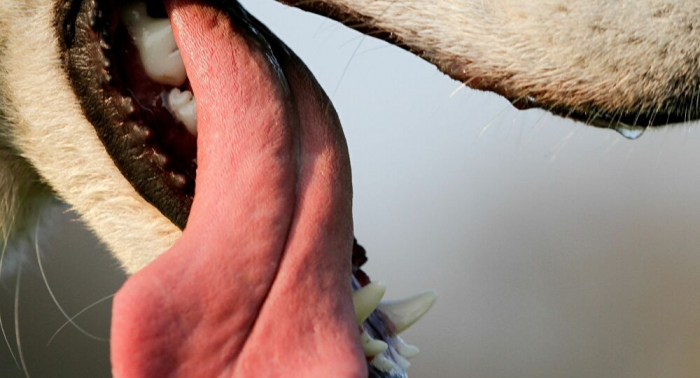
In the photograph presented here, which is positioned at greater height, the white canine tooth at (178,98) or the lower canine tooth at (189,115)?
the white canine tooth at (178,98)

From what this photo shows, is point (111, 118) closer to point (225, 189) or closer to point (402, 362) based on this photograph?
point (225, 189)

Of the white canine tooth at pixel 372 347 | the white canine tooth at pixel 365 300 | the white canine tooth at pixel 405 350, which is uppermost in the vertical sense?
the white canine tooth at pixel 365 300

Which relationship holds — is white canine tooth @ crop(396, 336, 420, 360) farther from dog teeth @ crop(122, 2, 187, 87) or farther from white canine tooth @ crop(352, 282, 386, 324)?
dog teeth @ crop(122, 2, 187, 87)

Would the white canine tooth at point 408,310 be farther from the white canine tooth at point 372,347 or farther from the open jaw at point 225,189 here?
the white canine tooth at point 372,347

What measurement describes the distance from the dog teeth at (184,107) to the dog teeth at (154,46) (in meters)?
0.01

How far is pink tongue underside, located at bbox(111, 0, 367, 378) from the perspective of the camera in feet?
2.94

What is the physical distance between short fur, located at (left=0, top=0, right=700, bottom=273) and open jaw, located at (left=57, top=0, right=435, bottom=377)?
4cm

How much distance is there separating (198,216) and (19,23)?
334 mm

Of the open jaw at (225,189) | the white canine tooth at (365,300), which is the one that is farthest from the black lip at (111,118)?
the white canine tooth at (365,300)

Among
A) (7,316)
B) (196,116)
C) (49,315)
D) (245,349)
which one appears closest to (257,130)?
(196,116)

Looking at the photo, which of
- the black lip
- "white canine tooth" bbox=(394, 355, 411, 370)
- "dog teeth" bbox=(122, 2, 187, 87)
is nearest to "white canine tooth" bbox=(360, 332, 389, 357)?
"white canine tooth" bbox=(394, 355, 411, 370)

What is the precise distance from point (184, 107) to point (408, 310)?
1.28ft

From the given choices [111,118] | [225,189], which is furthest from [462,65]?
[111,118]

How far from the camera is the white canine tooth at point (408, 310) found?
1.23 metres
